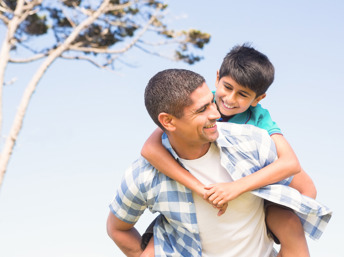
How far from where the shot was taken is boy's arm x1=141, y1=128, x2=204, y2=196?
1.91 m

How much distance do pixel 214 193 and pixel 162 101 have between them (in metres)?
0.40

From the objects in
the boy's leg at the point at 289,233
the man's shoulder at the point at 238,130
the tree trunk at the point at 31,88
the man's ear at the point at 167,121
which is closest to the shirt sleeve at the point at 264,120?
the man's shoulder at the point at 238,130

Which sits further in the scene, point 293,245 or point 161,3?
point 161,3

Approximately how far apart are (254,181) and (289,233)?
10.8 inches

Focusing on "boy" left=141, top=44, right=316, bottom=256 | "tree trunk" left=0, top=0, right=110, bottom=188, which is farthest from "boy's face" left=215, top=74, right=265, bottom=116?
"tree trunk" left=0, top=0, right=110, bottom=188

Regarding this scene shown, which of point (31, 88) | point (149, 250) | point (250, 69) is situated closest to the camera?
point (149, 250)

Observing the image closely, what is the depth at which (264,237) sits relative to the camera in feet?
6.83

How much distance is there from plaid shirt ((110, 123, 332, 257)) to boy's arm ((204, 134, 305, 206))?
0.06 m

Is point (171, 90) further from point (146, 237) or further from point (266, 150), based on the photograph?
point (146, 237)

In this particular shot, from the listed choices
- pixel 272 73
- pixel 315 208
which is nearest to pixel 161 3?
pixel 272 73

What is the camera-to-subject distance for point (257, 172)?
189 cm

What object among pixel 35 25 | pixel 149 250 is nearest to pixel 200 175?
pixel 149 250

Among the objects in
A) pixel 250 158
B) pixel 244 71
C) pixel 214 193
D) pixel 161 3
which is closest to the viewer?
pixel 214 193

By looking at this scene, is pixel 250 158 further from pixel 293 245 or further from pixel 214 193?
pixel 293 245
